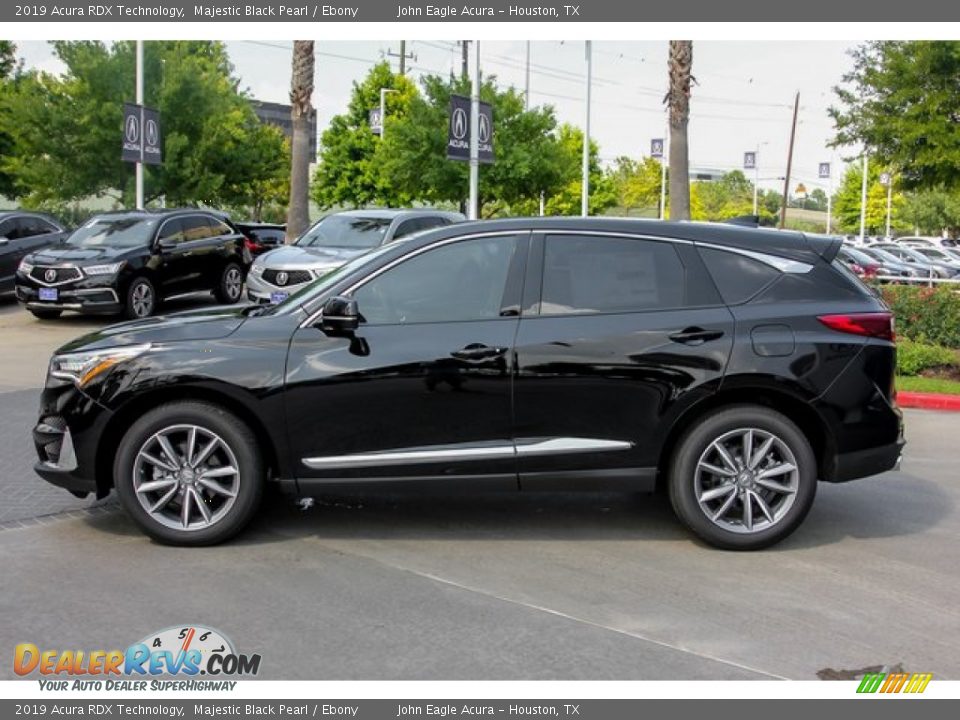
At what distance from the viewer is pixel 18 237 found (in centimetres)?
1989

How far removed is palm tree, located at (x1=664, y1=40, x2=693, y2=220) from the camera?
21.0m

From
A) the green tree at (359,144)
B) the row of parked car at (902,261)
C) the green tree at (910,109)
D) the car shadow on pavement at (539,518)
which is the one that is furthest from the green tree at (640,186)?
the car shadow on pavement at (539,518)

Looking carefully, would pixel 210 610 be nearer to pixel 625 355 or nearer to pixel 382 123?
pixel 625 355

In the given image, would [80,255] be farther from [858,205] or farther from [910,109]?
[858,205]

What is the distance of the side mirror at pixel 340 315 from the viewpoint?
5.62m

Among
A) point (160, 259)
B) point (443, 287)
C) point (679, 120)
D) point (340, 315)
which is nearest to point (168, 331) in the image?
point (340, 315)

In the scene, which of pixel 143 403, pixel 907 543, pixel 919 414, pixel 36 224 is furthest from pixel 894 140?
pixel 143 403

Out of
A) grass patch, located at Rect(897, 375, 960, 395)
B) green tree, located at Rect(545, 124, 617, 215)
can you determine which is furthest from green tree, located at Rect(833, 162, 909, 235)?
grass patch, located at Rect(897, 375, 960, 395)

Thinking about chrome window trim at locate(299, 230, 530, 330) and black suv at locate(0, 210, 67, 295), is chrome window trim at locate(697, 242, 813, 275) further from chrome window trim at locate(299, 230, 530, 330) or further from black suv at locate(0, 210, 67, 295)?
black suv at locate(0, 210, 67, 295)

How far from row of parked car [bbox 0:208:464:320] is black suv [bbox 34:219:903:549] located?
31.1 ft

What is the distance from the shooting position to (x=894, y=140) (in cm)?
2645

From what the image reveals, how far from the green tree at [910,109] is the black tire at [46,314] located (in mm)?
19516

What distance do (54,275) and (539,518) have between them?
495 inches

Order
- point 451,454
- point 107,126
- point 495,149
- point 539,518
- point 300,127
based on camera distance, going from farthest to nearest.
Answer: point 495,149, point 107,126, point 300,127, point 539,518, point 451,454
